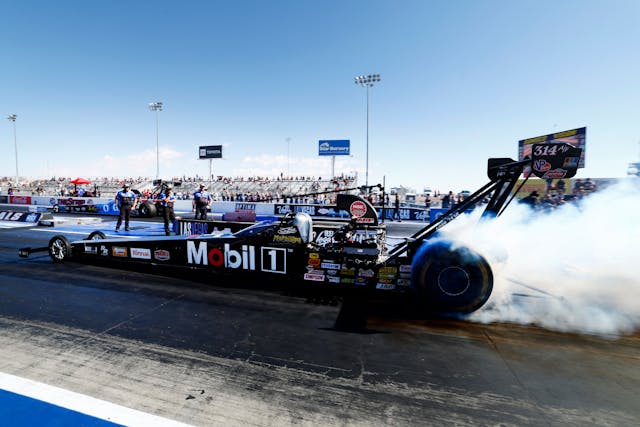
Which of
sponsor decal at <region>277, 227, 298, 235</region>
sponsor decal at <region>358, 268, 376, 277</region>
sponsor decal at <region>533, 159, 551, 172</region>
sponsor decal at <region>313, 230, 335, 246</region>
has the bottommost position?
sponsor decal at <region>358, 268, 376, 277</region>

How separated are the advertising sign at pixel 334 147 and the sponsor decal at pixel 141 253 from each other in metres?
36.7

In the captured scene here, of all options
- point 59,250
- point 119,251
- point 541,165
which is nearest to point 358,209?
point 541,165

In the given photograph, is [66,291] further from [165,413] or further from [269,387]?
[269,387]

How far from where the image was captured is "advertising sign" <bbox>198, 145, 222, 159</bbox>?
43.4m

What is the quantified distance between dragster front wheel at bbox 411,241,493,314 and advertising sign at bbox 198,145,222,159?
4212 cm

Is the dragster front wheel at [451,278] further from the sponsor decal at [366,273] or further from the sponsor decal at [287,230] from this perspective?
the sponsor decal at [287,230]

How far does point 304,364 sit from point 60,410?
2018 millimetres

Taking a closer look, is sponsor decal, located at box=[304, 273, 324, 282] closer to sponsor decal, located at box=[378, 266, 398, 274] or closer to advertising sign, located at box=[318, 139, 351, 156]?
sponsor decal, located at box=[378, 266, 398, 274]

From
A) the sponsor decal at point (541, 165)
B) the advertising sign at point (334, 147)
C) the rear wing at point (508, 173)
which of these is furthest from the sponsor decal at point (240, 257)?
the advertising sign at point (334, 147)

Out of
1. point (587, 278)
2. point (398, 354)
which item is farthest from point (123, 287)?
point (587, 278)

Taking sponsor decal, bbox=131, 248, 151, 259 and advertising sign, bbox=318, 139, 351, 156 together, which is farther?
advertising sign, bbox=318, 139, 351, 156

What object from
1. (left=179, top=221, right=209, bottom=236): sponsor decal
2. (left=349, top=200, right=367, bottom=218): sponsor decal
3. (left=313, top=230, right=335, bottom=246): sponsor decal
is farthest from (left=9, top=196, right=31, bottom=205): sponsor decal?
(left=349, top=200, right=367, bottom=218): sponsor decal

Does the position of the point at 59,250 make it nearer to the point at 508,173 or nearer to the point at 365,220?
the point at 365,220

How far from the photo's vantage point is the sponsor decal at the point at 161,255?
6.19 m
